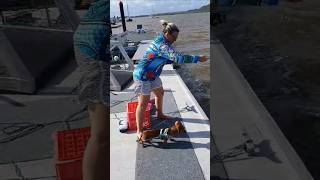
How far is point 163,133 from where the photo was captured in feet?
4.25

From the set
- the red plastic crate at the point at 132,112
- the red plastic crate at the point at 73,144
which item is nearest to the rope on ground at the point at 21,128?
the red plastic crate at the point at 73,144

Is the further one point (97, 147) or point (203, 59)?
point (97, 147)

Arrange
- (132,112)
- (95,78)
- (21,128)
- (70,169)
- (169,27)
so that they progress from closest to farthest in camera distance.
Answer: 1. (169,27)
2. (132,112)
3. (95,78)
4. (70,169)
5. (21,128)

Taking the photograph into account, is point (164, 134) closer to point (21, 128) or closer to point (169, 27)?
point (169, 27)

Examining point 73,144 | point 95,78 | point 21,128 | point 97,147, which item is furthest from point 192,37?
point 21,128

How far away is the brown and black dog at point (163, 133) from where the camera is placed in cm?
129

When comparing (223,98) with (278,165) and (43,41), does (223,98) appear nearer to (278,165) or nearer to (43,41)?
(278,165)

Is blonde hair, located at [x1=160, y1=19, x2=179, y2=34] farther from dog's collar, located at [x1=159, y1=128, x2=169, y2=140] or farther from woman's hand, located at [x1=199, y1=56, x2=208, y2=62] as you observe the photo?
dog's collar, located at [x1=159, y1=128, x2=169, y2=140]

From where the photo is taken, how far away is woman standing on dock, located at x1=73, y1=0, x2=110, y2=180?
1.30 meters

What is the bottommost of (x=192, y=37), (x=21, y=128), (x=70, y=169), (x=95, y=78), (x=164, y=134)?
(x=70, y=169)

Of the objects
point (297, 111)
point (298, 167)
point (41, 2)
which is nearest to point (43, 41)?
point (41, 2)

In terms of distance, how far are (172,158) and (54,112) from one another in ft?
2.03

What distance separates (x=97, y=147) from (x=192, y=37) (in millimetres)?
518

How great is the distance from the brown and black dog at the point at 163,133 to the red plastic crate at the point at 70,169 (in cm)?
36
